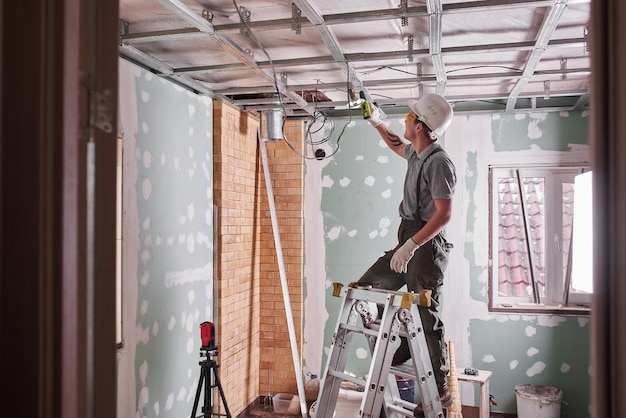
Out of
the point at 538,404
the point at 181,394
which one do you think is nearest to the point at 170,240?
the point at 181,394

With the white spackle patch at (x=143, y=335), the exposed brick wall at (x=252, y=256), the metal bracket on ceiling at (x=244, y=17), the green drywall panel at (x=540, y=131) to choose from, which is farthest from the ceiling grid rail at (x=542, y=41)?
the white spackle patch at (x=143, y=335)

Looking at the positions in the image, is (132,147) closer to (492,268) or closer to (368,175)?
(368,175)

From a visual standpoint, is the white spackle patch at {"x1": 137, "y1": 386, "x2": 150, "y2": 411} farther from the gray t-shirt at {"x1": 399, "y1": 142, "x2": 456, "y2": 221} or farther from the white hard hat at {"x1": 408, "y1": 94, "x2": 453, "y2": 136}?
the white hard hat at {"x1": 408, "y1": 94, "x2": 453, "y2": 136}

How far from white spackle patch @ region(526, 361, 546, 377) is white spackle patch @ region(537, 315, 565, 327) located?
1.11 feet

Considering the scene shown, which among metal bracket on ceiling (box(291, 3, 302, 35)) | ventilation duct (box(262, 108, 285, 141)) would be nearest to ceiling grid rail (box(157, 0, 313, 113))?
metal bracket on ceiling (box(291, 3, 302, 35))

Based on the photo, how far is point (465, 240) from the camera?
15.8ft

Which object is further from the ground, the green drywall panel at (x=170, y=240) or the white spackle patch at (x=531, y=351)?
the green drywall panel at (x=170, y=240)

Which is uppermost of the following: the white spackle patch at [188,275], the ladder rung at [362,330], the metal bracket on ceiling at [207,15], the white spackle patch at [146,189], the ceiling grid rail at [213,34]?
the metal bracket on ceiling at [207,15]

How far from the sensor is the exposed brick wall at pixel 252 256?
4.36 metres

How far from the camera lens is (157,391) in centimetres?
353

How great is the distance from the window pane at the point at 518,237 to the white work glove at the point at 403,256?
7.77ft

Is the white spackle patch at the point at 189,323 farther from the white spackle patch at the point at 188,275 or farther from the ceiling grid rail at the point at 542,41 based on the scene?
the ceiling grid rail at the point at 542,41

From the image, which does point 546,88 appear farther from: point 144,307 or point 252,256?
point 144,307

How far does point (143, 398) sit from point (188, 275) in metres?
0.88
